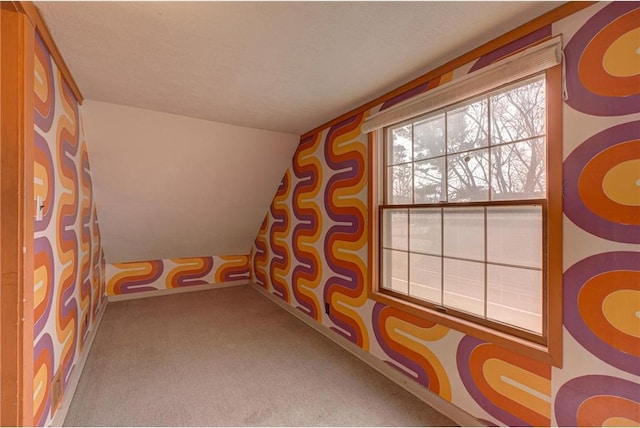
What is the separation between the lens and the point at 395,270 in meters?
2.27

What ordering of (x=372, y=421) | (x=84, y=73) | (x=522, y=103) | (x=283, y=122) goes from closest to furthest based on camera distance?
1. (x=522, y=103)
2. (x=372, y=421)
3. (x=84, y=73)
4. (x=283, y=122)

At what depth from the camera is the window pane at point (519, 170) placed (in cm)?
146

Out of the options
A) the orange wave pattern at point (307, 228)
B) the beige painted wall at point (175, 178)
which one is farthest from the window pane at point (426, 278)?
the beige painted wall at point (175, 178)

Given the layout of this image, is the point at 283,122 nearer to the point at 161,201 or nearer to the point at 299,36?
the point at 299,36

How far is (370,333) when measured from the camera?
7.70ft

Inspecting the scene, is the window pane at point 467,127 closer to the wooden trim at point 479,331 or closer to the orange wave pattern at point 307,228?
the wooden trim at point 479,331

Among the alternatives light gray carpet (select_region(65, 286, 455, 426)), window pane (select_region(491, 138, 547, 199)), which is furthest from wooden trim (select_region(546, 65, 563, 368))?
light gray carpet (select_region(65, 286, 455, 426))

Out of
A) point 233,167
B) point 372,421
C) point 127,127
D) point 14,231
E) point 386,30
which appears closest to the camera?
point 14,231

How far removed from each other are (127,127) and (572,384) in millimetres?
3550

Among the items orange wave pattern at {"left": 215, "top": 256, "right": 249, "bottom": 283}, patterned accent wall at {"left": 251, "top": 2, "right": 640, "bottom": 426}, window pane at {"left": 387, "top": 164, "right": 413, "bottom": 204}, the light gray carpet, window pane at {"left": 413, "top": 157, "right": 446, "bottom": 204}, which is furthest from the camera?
orange wave pattern at {"left": 215, "top": 256, "right": 249, "bottom": 283}

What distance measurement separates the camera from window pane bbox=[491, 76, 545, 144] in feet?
4.81

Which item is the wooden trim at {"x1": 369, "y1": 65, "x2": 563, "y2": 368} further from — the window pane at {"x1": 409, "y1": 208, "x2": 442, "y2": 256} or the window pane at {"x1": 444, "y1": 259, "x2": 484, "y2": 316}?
the window pane at {"x1": 409, "y1": 208, "x2": 442, "y2": 256}

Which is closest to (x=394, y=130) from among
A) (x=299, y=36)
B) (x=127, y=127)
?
(x=299, y=36)

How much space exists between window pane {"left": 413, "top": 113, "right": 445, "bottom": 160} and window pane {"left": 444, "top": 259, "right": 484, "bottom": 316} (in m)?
0.76
